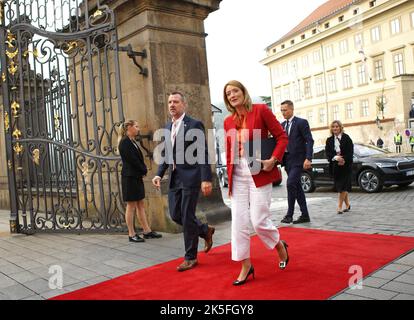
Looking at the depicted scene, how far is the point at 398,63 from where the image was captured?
161 ft

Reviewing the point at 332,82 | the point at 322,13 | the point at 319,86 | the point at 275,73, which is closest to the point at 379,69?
the point at 332,82

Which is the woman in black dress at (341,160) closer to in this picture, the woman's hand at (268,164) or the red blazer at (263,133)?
the red blazer at (263,133)

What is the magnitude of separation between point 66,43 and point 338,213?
5.49 metres

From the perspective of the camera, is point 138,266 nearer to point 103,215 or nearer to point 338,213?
point 103,215

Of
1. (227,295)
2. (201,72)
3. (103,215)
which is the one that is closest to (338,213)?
(201,72)

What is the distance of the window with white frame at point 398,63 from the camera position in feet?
159

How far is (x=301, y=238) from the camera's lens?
19.1 ft

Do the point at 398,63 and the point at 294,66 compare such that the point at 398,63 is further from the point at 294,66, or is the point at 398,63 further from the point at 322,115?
the point at 294,66

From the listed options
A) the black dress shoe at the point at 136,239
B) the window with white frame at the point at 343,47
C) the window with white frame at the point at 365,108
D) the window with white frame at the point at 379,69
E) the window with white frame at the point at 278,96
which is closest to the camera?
the black dress shoe at the point at 136,239

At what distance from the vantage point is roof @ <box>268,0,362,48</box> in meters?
58.0

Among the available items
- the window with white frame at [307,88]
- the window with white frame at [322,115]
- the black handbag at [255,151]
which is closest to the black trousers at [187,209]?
the black handbag at [255,151]

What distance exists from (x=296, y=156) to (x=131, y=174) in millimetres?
2699

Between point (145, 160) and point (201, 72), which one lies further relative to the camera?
point (201, 72)

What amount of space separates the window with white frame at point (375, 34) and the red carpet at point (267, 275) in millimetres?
51979
